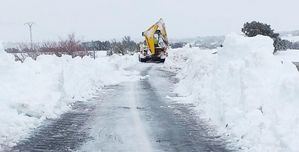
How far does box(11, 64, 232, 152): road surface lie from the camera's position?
1029 cm

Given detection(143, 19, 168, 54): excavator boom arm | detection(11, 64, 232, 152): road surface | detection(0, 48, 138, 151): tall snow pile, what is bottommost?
detection(11, 64, 232, 152): road surface

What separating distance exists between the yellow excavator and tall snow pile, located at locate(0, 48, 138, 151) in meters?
21.7

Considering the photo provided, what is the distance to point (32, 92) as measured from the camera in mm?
15086

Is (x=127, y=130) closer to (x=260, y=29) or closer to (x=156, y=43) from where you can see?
(x=156, y=43)

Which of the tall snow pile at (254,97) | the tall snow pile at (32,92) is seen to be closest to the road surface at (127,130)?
the tall snow pile at (32,92)

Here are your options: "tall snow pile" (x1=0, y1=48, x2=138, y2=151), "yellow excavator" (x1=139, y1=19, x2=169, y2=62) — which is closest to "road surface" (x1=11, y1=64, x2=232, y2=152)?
"tall snow pile" (x1=0, y1=48, x2=138, y2=151)

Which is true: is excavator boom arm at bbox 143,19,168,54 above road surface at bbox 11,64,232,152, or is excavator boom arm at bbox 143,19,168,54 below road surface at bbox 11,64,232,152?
above

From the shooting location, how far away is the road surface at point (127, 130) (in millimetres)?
10289

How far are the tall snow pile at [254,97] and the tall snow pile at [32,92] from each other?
425 centimetres

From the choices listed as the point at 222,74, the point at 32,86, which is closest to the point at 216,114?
the point at 222,74

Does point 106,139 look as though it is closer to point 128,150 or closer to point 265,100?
point 128,150

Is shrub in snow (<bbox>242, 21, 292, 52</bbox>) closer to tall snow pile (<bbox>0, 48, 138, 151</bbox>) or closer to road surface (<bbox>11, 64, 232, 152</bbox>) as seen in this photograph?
tall snow pile (<bbox>0, 48, 138, 151</bbox>)

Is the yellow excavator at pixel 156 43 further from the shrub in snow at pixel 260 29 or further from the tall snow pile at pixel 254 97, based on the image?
the tall snow pile at pixel 254 97

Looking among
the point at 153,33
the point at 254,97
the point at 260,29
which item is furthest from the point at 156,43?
the point at 254,97
